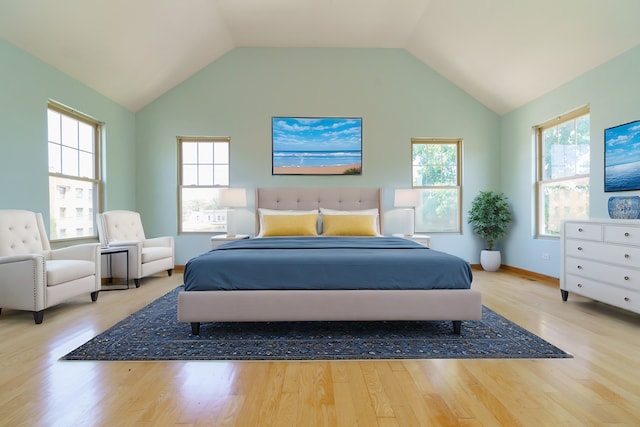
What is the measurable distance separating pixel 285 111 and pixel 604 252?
4.26 meters

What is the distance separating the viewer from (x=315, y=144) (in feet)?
17.9

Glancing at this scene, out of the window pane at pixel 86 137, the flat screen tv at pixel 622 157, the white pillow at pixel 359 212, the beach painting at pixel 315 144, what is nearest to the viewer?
the flat screen tv at pixel 622 157

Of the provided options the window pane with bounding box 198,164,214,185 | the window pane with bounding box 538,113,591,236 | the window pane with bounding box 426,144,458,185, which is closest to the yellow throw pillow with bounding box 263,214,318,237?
the window pane with bounding box 198,164,214,185

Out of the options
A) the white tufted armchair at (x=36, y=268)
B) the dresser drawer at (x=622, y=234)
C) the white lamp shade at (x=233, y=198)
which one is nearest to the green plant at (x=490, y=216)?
the dresser drawer at (x=622, y=234)

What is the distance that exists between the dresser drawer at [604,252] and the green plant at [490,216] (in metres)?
1.63

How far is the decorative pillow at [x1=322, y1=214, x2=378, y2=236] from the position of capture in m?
4.54

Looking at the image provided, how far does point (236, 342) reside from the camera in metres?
2.46

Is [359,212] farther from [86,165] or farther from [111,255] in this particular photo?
[86,165]

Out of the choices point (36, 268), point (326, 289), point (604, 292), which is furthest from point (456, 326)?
point (36, 268)

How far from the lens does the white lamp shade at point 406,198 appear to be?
16.6 feet

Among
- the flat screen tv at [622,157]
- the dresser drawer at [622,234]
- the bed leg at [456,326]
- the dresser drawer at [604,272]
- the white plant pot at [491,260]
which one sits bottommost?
the bed leg at [456,326]

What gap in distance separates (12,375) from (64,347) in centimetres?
42

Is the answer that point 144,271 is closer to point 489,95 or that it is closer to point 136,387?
point 136,387

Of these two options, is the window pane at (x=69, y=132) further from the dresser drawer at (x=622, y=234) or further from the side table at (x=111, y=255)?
the dresser drawer at (x=622, y=234)
